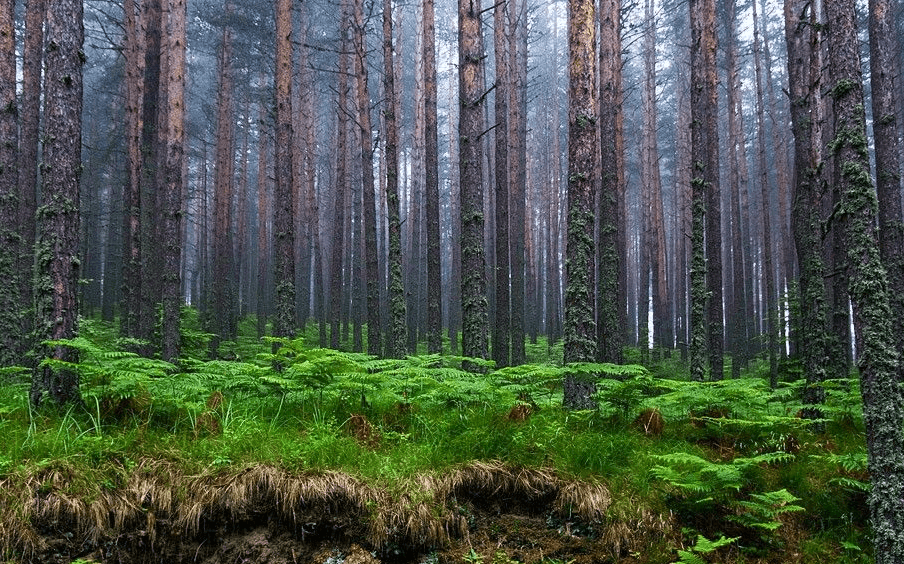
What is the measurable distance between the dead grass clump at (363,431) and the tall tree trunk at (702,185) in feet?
23.7

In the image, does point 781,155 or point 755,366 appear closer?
point 755,366

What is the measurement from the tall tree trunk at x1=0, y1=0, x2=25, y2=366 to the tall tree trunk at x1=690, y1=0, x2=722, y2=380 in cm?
1172

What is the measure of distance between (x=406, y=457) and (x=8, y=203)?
27.3 feet

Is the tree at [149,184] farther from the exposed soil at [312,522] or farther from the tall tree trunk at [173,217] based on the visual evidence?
the exposed soil at [312,522]

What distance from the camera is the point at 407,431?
650cm

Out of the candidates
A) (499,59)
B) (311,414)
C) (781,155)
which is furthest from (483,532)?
(781,155)

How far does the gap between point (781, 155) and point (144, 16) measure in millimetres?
23334

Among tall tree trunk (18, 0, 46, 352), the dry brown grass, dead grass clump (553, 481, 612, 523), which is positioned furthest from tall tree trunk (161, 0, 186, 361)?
dead grass clump (553, 481, 612, 523)

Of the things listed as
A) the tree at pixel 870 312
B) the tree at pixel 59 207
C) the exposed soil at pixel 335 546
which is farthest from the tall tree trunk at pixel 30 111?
the tree at pixel 870 312

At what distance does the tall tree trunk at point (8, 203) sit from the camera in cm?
872

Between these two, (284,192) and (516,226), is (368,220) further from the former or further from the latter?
(516,226)

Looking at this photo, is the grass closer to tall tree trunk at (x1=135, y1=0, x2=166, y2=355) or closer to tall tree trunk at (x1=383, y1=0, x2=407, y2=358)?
tall tree trunk at (x1=383, y1=0, x2=407, y2=358)

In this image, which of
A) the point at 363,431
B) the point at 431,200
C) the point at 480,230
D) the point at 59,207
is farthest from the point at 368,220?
the point at 363,431

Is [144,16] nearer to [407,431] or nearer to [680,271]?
[407,431]
